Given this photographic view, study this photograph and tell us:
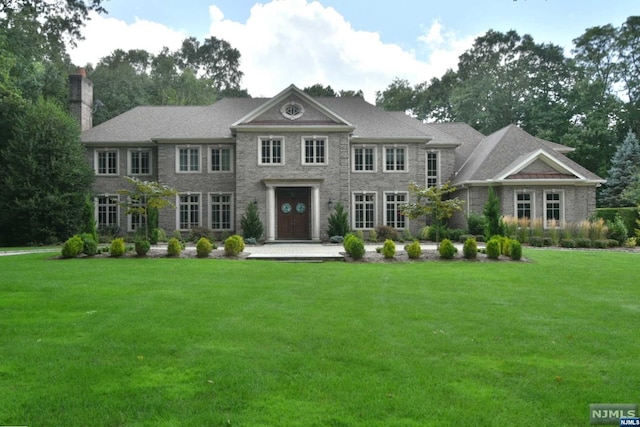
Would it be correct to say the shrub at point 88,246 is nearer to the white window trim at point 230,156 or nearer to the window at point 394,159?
the white window trim at point 230,156

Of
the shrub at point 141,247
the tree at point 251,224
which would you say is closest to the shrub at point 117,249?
the shrub at point 141,247

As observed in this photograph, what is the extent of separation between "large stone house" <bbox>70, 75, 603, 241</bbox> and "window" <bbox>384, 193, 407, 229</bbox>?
2.0 inches

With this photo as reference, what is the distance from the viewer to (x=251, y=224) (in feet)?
79.1

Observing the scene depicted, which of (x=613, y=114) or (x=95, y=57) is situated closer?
(x=613, y=114)

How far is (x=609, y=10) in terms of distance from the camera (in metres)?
8.18

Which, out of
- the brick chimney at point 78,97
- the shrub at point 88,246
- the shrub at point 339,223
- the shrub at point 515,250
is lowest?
the shrub at point 515,250

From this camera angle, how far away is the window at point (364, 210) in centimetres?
2622

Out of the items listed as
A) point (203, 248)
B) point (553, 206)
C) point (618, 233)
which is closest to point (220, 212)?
point (203, 248)

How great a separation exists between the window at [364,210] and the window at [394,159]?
165cm

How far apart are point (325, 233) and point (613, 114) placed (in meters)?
27.8

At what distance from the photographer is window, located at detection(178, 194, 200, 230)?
26156 millimetres

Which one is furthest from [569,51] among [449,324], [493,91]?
[449,324]

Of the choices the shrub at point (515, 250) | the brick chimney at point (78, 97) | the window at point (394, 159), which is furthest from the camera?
the brick chimney at point (78, 97)

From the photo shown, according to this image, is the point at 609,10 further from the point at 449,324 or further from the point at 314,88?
the point at 314,88
